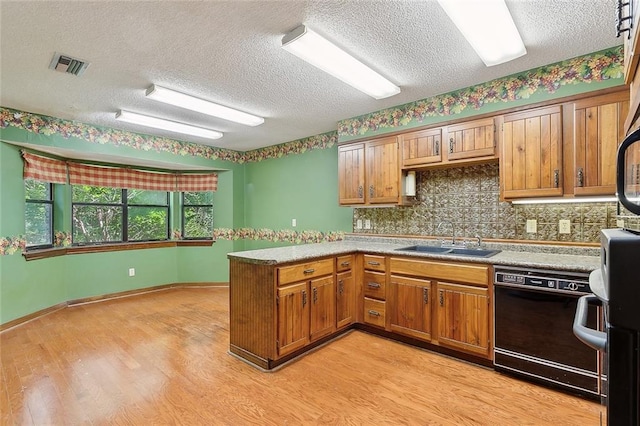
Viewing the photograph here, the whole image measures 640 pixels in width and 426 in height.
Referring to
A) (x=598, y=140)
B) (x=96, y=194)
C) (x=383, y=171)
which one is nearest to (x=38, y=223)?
(x=96, y=194)

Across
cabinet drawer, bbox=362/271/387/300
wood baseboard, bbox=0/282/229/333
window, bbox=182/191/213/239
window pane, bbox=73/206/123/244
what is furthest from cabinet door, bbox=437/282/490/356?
window pane, bbox=73/206/123/244

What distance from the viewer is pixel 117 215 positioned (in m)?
4.97

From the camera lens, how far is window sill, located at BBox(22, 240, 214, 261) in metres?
3.90

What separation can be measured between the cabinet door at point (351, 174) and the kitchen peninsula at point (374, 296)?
760mm

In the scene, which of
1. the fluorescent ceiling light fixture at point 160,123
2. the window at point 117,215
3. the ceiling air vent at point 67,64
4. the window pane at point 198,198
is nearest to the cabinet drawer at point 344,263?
the fluorescent ceiling light fixture at point 160,123

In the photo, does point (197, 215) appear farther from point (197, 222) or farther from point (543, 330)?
point (543, 330)

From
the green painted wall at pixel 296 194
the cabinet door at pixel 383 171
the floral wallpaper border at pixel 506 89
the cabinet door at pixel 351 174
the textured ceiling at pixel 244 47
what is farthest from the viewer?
the green painted wall at pixel 296 194

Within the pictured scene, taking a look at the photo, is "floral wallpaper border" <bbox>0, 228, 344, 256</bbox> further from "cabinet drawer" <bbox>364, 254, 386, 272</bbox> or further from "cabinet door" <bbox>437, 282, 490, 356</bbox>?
"cabinet door" <bbox>437, 282, 490, 356</bbox>

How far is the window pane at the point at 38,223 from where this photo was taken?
392 centimetres

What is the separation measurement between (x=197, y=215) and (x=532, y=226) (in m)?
5.09

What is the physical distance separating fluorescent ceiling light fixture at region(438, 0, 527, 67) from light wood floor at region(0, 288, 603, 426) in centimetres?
246

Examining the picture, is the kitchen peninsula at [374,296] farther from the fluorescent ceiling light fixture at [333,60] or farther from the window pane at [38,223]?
the window pane at [38,223]

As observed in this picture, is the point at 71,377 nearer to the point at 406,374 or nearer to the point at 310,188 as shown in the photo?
the point at 406,374

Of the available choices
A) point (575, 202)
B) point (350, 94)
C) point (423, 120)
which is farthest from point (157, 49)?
point (575, 202)
